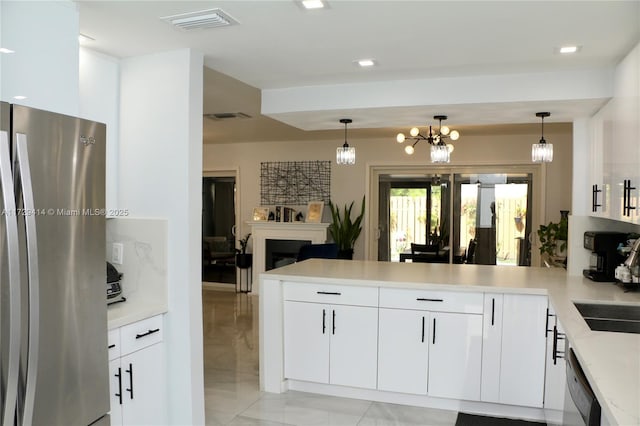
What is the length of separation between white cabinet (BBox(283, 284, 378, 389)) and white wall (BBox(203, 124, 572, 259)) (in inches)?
161

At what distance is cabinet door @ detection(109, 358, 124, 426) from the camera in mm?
2549

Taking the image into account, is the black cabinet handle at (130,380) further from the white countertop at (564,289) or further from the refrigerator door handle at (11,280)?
the white countertop at (564,289)

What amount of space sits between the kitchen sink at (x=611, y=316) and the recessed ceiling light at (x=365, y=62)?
1.92m

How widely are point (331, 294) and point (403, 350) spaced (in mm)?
656

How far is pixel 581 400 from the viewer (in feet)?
5.67

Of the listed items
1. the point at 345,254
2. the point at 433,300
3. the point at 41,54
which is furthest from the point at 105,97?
the point at 345,254

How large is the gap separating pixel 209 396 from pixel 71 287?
207 centimetres

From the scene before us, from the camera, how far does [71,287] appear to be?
2.13 m

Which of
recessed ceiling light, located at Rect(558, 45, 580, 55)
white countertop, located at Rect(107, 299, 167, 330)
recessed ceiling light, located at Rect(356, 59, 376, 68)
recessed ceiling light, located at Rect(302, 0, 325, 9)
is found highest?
recessed ceiling light, located at Rect(356, 59, 376, 68)

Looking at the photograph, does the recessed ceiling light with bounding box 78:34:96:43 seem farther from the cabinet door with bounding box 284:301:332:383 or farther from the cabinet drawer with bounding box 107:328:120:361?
the cabinet door with bounding box 284:301:332:383

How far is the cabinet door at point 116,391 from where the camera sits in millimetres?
2549

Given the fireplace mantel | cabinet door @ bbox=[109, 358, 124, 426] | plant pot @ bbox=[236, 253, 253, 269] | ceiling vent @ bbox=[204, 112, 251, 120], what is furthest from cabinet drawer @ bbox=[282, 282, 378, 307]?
plant pot @ bbox=[236, 253, 253, 269]

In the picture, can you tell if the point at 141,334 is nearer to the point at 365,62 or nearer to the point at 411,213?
the point at 365,62

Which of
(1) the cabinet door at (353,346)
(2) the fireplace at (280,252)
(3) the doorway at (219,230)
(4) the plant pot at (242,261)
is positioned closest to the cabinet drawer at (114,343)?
(1) the cabinet door at (353,346)
